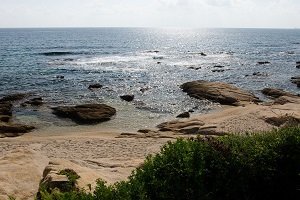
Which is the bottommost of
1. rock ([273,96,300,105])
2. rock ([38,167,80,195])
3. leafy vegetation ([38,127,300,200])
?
rock ([273,96,300,105])

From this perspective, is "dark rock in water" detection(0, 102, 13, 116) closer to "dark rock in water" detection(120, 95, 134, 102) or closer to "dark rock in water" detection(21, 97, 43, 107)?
"dark rock in water" detection(21, 97, 43, 107)

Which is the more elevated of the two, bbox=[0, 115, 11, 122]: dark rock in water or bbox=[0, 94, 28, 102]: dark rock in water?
bbox=[0, 94, 28, 102]: dark rock in water

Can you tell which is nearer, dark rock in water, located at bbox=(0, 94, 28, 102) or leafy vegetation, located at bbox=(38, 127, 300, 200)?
leafy vegetation, located at bbox=(38, 127, 300, 200)

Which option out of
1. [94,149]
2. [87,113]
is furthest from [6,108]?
[94,149]

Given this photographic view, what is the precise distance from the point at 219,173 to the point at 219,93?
99.6 ft

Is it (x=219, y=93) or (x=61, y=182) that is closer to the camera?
(x=61, y=182)

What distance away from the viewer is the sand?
13547mm

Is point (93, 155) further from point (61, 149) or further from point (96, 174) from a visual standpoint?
point (96, 174)

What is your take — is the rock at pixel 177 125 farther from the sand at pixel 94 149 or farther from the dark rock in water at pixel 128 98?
the dark rock in water at pixel 128 98

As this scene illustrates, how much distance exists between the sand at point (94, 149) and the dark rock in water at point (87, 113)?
3383 millimetres

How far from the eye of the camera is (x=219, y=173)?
30.8ft

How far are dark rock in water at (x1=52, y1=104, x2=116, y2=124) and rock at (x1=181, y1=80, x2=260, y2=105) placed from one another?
1105 cm

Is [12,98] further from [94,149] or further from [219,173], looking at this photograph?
[219,173]

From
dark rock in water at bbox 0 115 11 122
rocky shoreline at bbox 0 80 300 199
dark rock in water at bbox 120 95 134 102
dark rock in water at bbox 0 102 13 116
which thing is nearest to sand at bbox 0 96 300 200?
rocky shoreline at bbox 0 80 300 199
